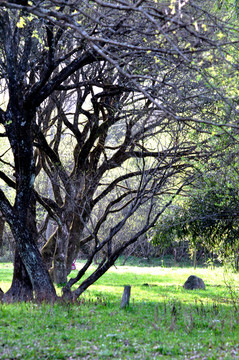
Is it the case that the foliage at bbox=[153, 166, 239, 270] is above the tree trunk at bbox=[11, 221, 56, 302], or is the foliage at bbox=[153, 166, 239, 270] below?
above

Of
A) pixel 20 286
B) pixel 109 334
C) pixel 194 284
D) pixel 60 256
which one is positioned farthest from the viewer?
pixel 194 284

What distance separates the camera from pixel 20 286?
36.9 feet

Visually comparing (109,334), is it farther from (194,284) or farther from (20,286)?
Result: (194,284)

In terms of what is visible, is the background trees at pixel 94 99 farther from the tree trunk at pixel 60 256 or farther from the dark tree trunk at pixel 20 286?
the dark tree trunk at pixel 20 286

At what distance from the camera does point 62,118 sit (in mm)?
15055

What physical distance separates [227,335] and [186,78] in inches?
278

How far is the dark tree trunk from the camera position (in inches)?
438

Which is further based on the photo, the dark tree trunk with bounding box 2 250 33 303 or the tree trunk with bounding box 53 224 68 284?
the tree trunk with bounding box 53 224 68 284

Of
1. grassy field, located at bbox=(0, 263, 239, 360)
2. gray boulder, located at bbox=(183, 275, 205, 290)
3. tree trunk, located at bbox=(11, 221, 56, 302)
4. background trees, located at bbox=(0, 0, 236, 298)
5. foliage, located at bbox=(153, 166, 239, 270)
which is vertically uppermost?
background trees, located at bbox=(0, 0, 236, 298)

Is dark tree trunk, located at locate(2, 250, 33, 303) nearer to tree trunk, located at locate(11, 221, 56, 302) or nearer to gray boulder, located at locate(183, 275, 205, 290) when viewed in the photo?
tree trunk, located at locate(11, 221, 56, 302)

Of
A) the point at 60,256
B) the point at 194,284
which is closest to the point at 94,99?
the point at 60,256

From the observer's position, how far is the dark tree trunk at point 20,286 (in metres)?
11.1

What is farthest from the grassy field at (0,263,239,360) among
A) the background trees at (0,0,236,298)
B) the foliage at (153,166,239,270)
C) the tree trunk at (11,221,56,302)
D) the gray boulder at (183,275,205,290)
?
the gray boulder at (183,275,205,290)

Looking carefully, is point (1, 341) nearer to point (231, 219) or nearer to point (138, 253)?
point (231, 219)
